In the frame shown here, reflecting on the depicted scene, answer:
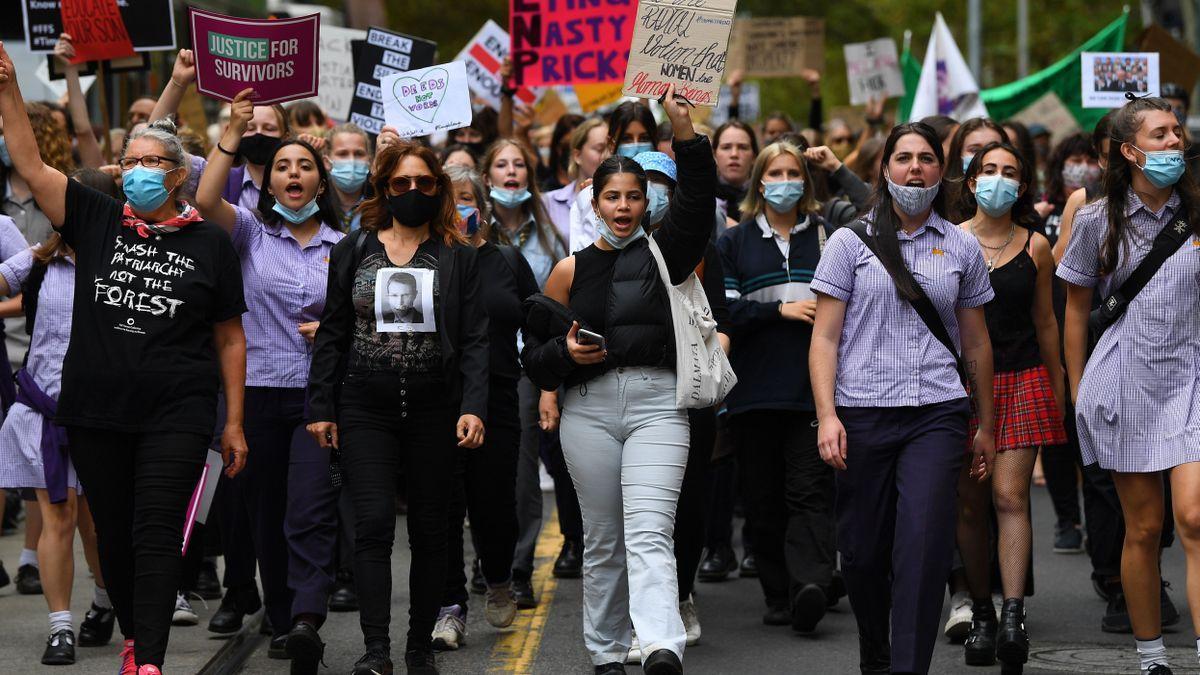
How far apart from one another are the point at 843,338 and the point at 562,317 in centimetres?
106

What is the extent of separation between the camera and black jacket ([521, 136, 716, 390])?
6945 mm

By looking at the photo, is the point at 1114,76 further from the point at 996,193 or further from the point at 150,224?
the point at 150,224

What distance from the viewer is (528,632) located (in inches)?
328

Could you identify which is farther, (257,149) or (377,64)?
(377,64)

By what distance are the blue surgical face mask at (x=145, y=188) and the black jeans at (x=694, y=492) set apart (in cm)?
222

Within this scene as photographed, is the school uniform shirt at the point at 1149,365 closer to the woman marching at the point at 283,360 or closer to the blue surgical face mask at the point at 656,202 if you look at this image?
the blue surgical face mask at the point at 656,202

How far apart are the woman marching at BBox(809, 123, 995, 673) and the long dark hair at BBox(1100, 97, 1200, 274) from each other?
0.55 meters

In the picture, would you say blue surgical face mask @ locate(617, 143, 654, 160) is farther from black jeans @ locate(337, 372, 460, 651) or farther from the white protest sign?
black jeans @ locate(337, 372, 460, 651)

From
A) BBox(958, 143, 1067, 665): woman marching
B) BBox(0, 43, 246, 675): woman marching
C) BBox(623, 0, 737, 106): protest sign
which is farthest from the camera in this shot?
BBox(958, 143, 1067, 665): woman marching

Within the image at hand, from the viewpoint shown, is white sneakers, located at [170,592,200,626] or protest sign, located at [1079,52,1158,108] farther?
protest sign, located at [1079,52,1158,108]

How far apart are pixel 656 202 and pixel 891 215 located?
3.70ft

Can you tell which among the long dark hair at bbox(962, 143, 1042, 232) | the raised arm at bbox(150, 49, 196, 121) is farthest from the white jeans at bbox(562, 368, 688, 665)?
the raised arm at bbox(150, 49, 196, 121)

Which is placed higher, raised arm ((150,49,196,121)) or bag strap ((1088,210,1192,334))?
raised arm ((150,49,196,121))

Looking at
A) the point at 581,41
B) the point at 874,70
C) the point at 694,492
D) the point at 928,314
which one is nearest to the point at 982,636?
the point at 694,492
